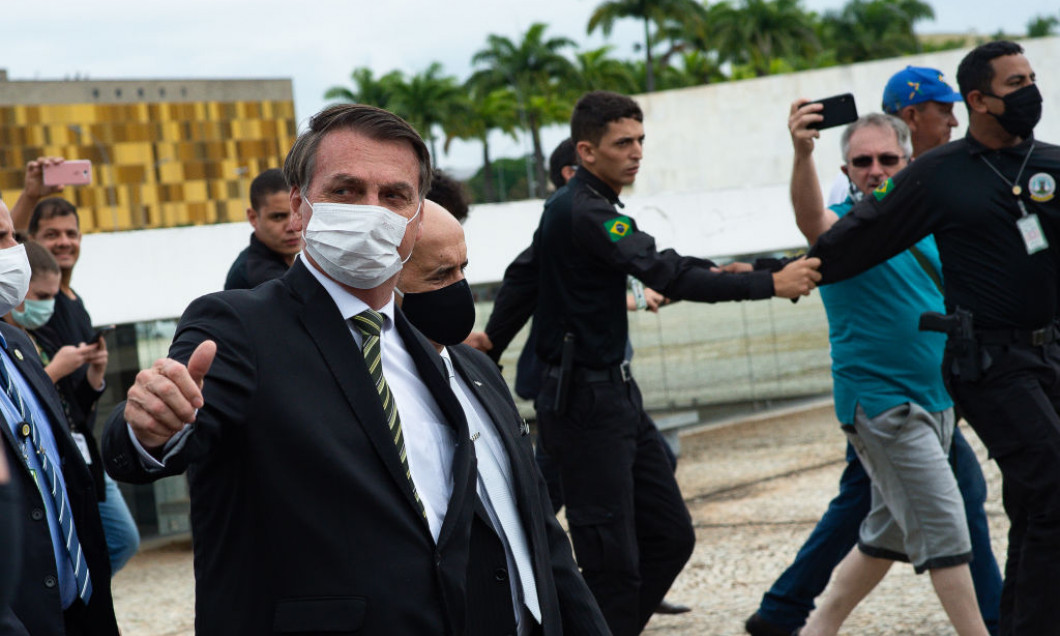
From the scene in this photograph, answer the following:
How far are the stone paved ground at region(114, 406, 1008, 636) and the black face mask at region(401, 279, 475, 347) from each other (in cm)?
312

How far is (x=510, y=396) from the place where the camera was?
3.09m

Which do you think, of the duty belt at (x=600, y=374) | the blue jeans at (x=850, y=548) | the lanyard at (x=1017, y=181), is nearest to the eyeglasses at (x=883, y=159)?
the lanyard at (x=1017, y=181)

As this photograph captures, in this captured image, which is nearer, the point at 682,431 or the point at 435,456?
the point at 435,456

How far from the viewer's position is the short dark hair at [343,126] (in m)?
2.63

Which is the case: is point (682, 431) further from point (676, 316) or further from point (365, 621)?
point (365, 621)

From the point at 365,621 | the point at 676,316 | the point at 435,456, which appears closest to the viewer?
the point at 365,621

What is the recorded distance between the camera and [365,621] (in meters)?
2.29

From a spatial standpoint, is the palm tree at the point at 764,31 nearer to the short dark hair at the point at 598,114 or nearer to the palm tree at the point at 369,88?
the palm tree at the point at 369,88

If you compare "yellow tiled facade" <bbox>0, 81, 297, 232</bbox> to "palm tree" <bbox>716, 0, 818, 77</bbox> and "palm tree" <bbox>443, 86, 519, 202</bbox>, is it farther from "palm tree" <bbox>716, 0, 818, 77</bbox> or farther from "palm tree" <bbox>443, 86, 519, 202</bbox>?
"palm tree" <bbox>716, 0, 818, 77</bbox>

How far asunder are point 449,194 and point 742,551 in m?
3.16

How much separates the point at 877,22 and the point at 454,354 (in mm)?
85568

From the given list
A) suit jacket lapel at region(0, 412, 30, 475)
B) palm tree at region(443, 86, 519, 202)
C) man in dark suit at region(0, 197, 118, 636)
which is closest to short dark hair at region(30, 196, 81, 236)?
man in dark suit at region(0, 197, 118, 636)

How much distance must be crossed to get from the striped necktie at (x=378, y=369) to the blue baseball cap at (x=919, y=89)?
12.3 ft

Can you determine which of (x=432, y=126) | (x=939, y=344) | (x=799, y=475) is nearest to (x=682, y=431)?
(x=799, y=475)
